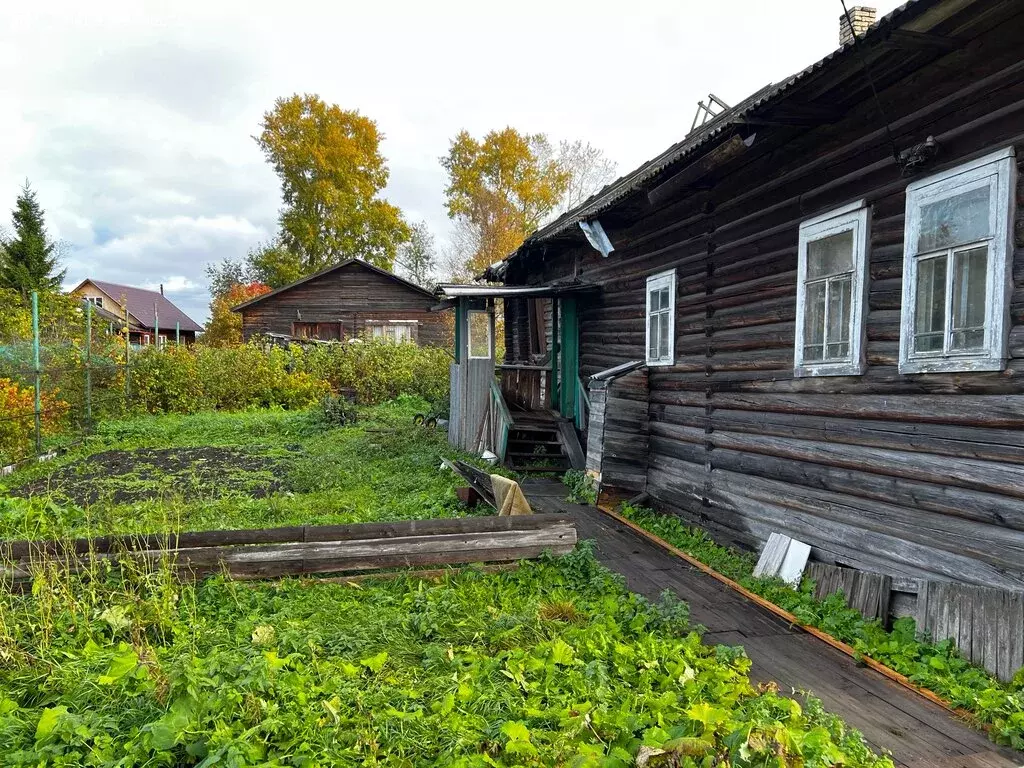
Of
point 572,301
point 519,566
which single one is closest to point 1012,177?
point 519,566

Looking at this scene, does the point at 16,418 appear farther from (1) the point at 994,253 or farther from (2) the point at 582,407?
(1) the point at 994,253

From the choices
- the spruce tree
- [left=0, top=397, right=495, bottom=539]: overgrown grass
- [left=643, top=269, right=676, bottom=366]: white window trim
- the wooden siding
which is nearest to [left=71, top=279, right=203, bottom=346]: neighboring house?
the spruce tree

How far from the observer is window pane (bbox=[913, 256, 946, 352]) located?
4281 millimetres

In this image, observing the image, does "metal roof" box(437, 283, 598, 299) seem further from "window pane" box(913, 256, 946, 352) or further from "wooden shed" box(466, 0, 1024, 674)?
"window pane" box(913, 256, 946, 352)

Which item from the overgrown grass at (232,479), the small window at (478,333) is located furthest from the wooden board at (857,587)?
the small window at (478,333)

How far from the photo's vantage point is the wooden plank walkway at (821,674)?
3072 millimetres

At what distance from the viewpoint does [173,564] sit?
186 inches

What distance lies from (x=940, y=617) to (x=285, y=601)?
4.52m

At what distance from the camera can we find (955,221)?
418 centimetres

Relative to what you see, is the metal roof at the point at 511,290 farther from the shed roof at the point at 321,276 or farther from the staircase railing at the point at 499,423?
the shed roof at the point at 321,276

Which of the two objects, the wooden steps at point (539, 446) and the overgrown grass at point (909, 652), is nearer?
the overgrown grass at point (909, 652)

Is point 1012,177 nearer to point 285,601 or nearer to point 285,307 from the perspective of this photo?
point 285,601

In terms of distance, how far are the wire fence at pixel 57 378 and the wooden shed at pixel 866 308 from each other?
9927mm

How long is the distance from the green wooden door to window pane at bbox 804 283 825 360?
5542mm
